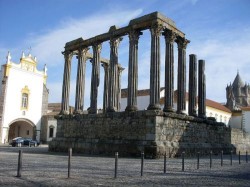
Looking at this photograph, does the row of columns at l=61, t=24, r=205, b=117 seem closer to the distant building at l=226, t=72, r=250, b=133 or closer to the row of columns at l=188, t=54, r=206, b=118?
the row of columns at l=188, t=54, r=206, b=118

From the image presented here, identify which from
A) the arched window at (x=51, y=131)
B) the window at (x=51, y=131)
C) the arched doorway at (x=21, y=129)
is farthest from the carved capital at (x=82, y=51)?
the window at (x=51, y=131)

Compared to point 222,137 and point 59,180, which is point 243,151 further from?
point 59,180

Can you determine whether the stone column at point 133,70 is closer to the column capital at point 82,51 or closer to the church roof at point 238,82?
the column capital at point 82,51

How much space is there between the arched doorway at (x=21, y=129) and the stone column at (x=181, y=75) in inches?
1026

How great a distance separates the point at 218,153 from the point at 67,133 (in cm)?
1116

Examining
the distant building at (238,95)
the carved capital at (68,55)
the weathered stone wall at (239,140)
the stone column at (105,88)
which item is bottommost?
the weathered stone wall at (239,140)

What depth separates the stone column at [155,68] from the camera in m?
17.4

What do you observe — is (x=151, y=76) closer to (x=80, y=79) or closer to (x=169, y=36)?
(x=169, y=36)

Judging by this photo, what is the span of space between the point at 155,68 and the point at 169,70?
168cm


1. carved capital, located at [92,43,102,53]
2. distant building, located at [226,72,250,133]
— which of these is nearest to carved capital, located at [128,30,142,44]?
carved capital, located at [92,43,102,53]

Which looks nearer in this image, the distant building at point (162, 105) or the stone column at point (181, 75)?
the stone column at point (181, 75)

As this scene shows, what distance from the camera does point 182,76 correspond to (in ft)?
69.0

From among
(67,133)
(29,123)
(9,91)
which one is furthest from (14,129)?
(67,133)

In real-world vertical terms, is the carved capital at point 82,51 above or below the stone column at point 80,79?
above
